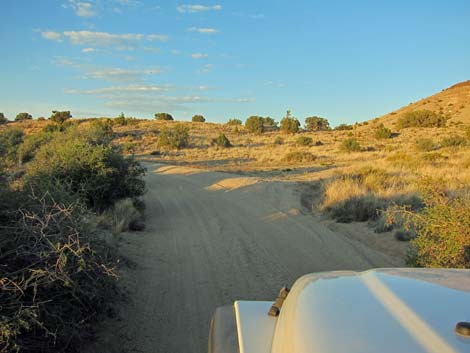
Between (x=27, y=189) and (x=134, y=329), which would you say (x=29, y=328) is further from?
(x=27, y=189)

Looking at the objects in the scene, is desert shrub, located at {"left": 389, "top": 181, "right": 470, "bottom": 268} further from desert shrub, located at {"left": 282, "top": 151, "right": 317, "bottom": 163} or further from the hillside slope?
the hillside slope

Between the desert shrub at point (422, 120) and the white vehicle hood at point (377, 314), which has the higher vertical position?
the desert shrub at point (422, 120)

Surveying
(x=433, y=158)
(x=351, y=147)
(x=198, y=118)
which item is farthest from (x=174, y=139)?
(x=198, y=118)

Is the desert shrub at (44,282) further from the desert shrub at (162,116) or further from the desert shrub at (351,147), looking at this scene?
the desert shrub at (162,116)

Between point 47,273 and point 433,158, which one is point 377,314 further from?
point 433,158

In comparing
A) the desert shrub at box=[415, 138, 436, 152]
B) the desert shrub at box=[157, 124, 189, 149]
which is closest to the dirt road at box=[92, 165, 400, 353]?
the desert shrub at box=[415, 138, 436, 152]

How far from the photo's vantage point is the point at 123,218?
10.6 m

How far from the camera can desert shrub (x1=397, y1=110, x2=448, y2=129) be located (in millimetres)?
62250

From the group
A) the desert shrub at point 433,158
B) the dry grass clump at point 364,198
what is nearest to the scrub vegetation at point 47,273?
the dry grass clump at point 364,198

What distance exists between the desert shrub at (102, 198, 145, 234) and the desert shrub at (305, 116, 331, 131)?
67049 mm

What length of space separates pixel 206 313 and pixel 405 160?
2003cm

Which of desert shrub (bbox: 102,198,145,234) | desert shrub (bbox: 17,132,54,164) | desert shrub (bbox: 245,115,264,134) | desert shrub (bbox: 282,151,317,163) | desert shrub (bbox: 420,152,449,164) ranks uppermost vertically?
desert shrub (bbox: 245,115,264,134)

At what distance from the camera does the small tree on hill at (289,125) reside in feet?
213

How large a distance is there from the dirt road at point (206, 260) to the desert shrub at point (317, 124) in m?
63.1
